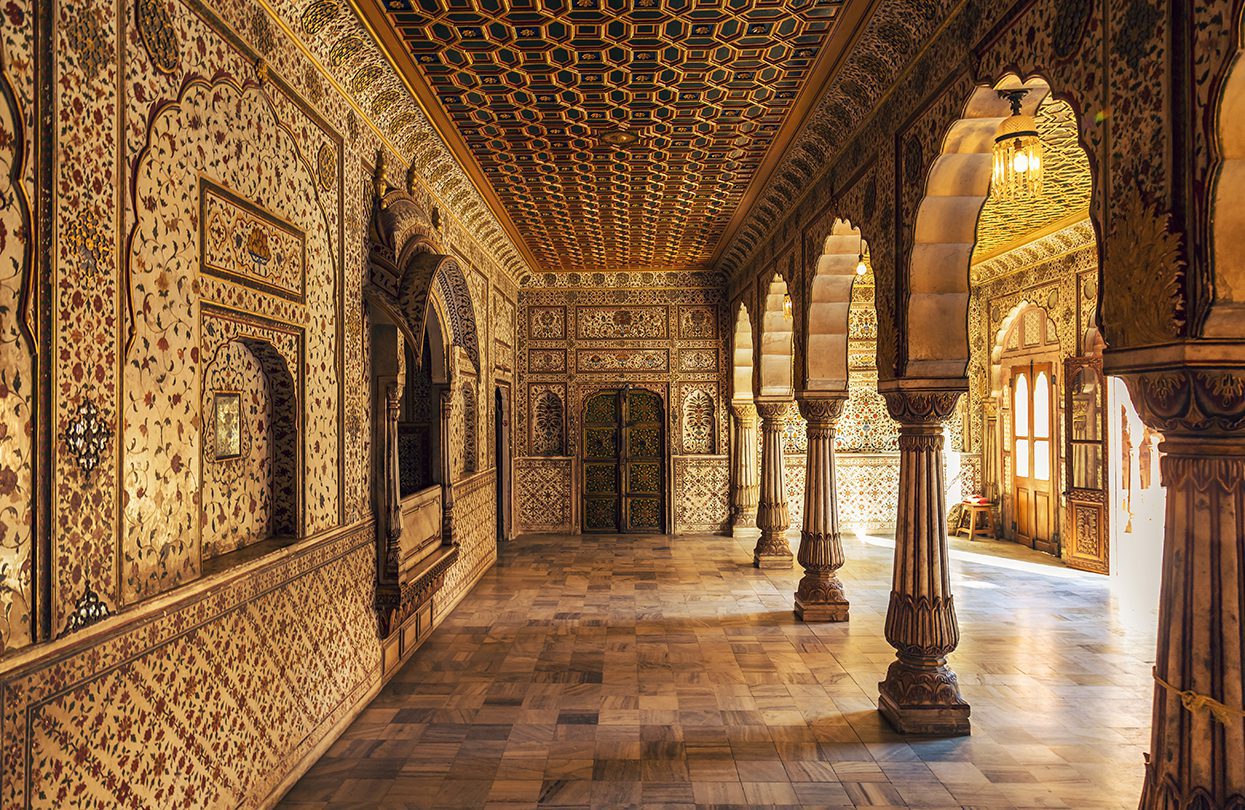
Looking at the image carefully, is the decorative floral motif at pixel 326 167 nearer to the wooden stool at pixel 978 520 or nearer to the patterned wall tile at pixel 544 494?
the patterned wall tile at pixel 544 494

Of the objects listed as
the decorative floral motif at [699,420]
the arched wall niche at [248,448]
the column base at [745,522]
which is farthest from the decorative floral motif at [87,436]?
the decorative floral motif at [699,420]

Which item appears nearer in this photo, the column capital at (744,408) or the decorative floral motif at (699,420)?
the column capital at (744,408)

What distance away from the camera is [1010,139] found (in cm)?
447

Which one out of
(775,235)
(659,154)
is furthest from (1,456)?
(775,235)

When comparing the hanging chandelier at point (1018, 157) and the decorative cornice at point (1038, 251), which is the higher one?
the decorative cornice at point (1038, 251)

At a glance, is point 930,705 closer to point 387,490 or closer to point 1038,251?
point 387,490

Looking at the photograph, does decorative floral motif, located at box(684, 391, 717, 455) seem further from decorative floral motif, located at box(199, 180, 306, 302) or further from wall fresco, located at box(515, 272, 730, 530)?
decorative floral motif, located at box(199, 180, 306, 302)

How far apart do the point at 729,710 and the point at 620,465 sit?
27.1ft

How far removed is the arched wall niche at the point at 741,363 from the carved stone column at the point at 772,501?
5.64 feet

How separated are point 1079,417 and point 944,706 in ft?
22.7

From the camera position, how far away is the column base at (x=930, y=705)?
493 centimetres

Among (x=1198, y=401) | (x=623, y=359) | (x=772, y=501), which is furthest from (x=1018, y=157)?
(x=623, y=359)

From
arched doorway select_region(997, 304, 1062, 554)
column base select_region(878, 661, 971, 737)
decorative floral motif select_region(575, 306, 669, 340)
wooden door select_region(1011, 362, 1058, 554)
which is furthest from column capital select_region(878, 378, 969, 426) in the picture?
decorative floral motif select_region(575, 306, 669, 340)

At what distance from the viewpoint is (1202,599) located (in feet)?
8.36
